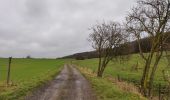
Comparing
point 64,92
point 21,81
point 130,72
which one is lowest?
point 64,92

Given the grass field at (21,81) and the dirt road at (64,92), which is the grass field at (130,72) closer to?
the dirt road at (64,92)

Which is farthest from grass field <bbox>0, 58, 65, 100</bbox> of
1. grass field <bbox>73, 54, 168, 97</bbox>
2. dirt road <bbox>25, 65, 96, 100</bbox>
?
grass field <bbox>73, 54, 168, 97</bbox>

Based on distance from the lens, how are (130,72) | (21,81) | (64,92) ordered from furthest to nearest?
1. (130,72)
2. (21,81)
3. (64,92)

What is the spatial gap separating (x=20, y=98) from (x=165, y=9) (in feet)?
56.7

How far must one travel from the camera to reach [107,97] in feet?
81.7

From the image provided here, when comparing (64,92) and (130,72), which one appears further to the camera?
(130,72)

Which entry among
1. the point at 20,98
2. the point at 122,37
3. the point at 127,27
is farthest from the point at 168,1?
the point at 122,37

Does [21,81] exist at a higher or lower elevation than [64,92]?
higher

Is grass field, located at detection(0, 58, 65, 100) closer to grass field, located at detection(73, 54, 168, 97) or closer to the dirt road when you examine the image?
the dirt road

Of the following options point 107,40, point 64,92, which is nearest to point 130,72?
point 107,40

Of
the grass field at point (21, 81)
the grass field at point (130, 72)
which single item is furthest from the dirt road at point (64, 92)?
the grass field at point (130, 72)

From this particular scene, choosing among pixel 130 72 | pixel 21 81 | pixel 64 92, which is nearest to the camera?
pixel 64 92

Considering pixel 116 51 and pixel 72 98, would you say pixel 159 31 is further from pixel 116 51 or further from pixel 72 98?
pixel 116 51

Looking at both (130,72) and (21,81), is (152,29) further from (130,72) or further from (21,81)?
(130,72)
